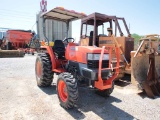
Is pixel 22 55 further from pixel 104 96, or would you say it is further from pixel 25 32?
pixel 104 96

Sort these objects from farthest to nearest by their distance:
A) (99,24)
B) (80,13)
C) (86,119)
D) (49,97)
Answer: (99,24) → (80,13) → (49,97) → (86,119)

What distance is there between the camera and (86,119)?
3070 mm

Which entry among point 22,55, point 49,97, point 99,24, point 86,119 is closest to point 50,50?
point 49,97

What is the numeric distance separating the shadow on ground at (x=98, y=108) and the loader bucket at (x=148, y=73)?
0.85 meters

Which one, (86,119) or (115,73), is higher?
(115,73)

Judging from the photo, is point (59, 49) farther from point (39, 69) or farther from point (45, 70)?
point (39, 69)

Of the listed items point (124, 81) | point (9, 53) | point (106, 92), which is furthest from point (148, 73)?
point (9, 53)

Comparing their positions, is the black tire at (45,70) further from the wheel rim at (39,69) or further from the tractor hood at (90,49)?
the tractor hood at (90,49)

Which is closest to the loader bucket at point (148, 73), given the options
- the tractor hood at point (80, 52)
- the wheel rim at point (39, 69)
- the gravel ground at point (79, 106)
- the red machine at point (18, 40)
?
the gravel ground at point (79, 106)

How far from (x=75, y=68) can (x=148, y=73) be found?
206 cm

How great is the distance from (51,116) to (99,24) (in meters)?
4.14

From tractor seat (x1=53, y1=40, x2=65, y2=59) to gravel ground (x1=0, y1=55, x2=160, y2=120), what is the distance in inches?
37.5

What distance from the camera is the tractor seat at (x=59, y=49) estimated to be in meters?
4.75

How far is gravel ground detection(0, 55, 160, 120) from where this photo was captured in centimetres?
320
